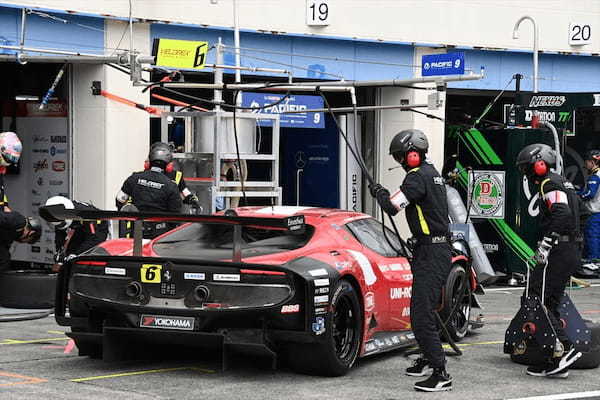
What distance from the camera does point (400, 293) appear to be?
389 inches

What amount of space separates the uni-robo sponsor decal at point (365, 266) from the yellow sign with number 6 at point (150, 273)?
1.58 m

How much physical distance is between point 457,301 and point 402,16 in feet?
34.6

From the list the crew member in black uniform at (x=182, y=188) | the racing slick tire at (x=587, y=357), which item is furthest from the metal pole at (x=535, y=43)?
the racing slick tire at (x=587, y=357)

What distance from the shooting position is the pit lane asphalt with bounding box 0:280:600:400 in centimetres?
805

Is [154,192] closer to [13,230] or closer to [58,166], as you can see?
[13,230]

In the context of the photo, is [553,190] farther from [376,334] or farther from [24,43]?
[24,43]

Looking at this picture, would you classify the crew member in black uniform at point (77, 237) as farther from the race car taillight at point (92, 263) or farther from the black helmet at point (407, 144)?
the black helmet at point (407, 144)

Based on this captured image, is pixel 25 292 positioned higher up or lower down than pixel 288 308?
lower down

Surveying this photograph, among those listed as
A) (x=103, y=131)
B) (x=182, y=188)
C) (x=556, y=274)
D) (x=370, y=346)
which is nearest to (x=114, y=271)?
(x=370, y=346)

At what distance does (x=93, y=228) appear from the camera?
13.4 meters

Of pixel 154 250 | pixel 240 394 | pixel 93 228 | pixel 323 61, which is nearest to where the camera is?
pixel 240 394

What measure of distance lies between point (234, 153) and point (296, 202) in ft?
20.0

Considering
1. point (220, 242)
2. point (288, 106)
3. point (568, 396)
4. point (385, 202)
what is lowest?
point (568, 396)

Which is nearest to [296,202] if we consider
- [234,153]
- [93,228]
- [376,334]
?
[234,153]
